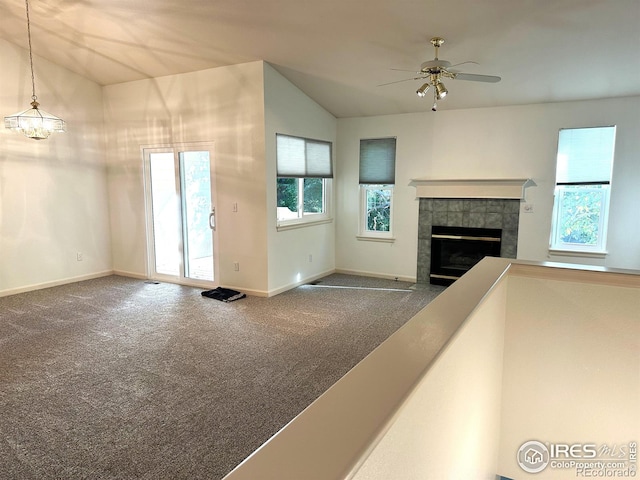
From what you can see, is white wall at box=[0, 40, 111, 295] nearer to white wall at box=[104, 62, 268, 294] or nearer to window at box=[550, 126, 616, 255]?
white wall at box=[104, 62, 268, 294]

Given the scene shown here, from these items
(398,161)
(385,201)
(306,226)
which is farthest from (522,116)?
(306,226)

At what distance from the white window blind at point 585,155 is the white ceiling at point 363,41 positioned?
445 mm

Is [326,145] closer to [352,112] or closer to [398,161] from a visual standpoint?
[352,112]

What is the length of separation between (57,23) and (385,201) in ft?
15.0

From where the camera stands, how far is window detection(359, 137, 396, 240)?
6.16 meters

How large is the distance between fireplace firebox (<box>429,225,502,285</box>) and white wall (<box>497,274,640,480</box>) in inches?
121

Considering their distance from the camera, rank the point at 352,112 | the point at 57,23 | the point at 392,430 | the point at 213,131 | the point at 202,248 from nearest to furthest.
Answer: the point at 392,430
the point at 57,23
the point at 213,131
the point at 202,248
the point at 352,112

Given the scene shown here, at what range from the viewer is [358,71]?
4.76 m

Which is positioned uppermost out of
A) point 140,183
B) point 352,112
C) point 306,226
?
point 352,112

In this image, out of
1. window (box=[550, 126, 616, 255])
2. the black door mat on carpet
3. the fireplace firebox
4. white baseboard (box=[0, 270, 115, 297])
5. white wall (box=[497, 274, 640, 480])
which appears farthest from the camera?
the fireplace firebox

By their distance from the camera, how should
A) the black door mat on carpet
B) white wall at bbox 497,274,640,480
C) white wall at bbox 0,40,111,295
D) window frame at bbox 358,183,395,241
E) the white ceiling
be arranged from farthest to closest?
window frame at bbox 358,183,395,241 → white wall at bbox 0,40,111,295 → the black door mat on carpet → the white ceiling → white wall at bbox 497,274,640,480

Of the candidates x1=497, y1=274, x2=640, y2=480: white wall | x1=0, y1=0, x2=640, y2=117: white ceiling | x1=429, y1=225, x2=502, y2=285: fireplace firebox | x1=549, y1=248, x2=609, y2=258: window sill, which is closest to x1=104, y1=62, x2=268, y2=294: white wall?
x1=0, y1=0, x2=640, y2=117: white ceiling

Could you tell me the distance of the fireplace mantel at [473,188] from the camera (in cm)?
531

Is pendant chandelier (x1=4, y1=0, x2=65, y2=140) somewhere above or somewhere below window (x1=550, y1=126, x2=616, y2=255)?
above
